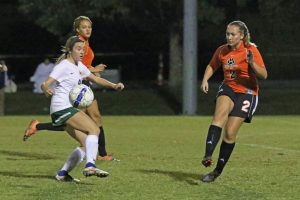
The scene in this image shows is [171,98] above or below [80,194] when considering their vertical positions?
below

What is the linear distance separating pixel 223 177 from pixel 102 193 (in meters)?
2.15

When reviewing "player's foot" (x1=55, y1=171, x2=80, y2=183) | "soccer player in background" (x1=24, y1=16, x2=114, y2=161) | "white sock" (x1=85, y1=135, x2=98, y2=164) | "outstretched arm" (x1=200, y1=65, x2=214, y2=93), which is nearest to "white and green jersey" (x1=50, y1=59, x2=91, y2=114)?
"white sock" (x1=85, y1=135, x2=98, y2=164)

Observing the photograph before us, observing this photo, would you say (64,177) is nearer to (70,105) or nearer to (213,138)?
(70,105)

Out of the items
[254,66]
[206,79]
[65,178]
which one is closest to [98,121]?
[65,178]

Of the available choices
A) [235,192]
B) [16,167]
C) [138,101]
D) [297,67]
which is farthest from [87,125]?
[297,67]

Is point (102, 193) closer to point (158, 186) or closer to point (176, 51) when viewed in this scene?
point (158, 186)

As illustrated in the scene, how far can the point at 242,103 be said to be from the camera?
1130 centimetres

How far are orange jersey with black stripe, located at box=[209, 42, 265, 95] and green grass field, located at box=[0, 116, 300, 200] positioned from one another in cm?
120

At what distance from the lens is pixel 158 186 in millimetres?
11031

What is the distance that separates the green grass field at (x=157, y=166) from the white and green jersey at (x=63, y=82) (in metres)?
1.00

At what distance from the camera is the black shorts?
1127cm

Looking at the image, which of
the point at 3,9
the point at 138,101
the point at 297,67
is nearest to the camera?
the point at 138,101

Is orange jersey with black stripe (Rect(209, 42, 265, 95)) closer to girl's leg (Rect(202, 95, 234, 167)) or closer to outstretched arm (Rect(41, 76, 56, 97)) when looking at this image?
girl's leg (Rect(202, 95, 234, 167))

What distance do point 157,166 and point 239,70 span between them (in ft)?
9.08
